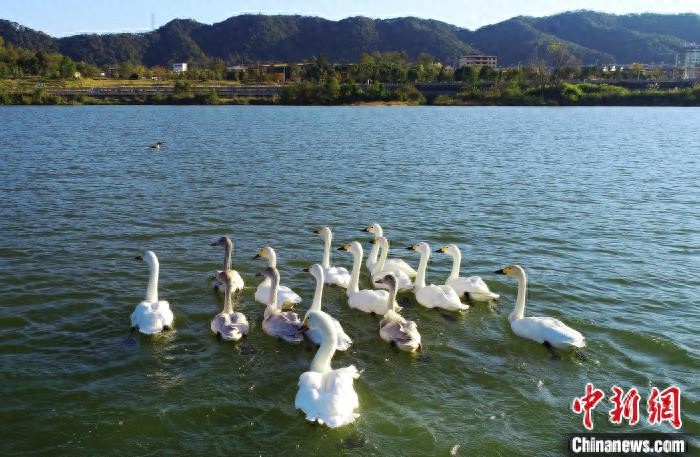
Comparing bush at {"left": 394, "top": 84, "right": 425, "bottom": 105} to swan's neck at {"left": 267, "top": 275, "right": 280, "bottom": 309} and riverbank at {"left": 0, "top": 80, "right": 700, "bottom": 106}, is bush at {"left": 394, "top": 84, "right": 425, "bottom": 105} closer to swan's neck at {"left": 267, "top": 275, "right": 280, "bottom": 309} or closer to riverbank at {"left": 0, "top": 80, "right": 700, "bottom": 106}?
riverbank at {"left": 0, "top": 80, "right": 700, "bottom": 106}

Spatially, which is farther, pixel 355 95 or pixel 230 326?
pixel 355 95

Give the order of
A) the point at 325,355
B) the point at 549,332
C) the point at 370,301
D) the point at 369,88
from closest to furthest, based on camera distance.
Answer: the point at 325,355
the point at 549,332
the point at 370,301
the point at 369,88

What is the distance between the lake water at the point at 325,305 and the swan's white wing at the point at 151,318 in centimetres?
27

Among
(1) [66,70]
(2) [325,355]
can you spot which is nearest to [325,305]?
(2) [325,355]

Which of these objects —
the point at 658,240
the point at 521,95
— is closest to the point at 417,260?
the point at 658,240

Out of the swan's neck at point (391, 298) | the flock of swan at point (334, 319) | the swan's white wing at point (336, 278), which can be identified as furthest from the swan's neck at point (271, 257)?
the swan's neck at point (391, 298)

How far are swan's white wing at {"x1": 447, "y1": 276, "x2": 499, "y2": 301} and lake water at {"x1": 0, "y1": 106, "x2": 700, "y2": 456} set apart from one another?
292 mm

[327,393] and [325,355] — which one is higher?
[325,355]

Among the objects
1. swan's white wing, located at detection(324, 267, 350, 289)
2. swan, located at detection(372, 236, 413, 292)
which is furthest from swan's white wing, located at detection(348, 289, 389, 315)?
swan's white wing, located at detection(324, 267, 350, 289)

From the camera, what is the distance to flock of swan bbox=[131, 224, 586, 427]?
8.58 m

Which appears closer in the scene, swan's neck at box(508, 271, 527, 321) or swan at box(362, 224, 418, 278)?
swan's neck at box(508, 271, 527, 321)

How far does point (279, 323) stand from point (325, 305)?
2.08 m

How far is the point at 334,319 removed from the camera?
1111cm

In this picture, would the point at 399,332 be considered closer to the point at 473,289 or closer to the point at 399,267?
the point at 473,289
